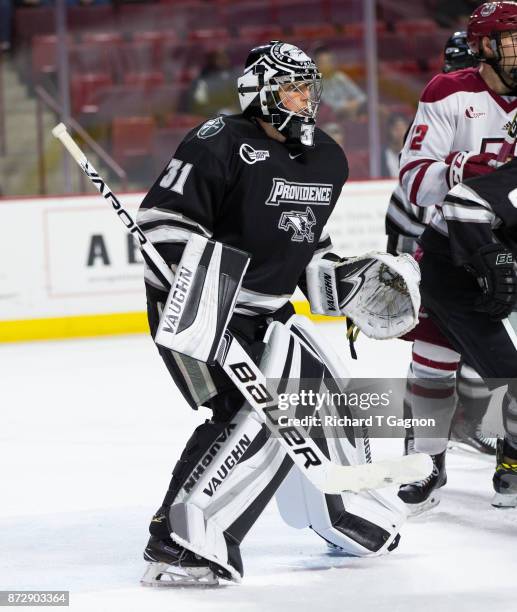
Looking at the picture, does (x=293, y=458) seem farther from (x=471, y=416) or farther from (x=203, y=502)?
(x=471, y=416)

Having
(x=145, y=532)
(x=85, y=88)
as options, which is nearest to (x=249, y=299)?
(x=145, y=532)

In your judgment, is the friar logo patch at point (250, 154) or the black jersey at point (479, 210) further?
the black jersey at point (479, 210)

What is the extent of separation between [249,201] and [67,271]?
3.56m

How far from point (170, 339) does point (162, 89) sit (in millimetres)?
5086

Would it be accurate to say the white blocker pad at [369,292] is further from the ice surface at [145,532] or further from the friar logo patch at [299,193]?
the ice surface at [145,532]

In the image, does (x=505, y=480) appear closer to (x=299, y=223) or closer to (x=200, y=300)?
(x=299, y=223)

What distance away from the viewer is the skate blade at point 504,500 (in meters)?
3.00

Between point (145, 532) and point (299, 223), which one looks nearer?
point (299, 223)

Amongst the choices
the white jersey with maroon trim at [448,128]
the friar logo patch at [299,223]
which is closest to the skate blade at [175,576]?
the friar logo patch at [299,223]

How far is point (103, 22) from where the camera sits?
7.18m

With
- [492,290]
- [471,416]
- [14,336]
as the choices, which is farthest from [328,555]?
[14,336]

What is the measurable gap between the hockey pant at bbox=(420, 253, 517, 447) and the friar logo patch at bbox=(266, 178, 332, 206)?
47cm

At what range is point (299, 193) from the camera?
2514mm

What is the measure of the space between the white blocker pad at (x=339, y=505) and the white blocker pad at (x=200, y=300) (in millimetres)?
264
